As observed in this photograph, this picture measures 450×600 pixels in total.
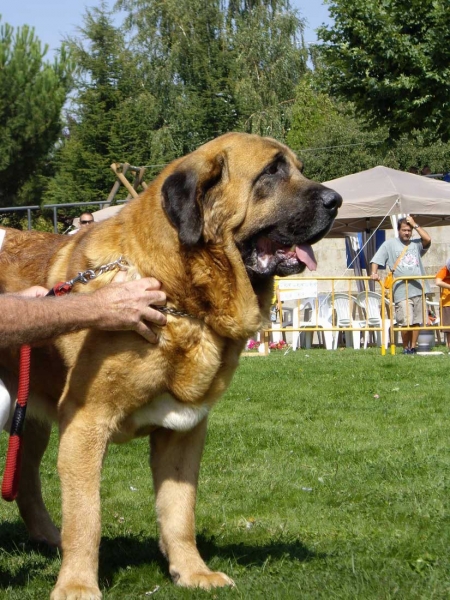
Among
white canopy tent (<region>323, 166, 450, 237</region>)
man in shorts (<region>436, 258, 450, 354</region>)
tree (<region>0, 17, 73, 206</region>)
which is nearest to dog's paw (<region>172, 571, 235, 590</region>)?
man in shorts (<region>436, 258, 450, 354</region>)

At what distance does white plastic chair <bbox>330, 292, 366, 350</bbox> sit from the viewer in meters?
14.6

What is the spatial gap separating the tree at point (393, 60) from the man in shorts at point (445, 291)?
250 inches

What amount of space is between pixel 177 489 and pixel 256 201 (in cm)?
122

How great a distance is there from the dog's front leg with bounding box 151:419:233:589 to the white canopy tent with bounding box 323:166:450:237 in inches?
476

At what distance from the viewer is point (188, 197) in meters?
3.05

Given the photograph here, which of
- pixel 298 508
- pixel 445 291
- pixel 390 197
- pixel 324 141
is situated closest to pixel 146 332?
pixel 298 508

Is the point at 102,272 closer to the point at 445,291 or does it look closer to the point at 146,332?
the point at 146,332

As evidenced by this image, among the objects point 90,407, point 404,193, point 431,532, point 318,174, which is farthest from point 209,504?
point 318,174

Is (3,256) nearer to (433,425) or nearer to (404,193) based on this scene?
(433,425)

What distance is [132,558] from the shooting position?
12.0ft

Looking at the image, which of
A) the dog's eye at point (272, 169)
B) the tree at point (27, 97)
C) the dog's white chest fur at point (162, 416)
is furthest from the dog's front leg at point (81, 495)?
the tree at point (27, 97)

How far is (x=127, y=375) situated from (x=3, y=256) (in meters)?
1.12

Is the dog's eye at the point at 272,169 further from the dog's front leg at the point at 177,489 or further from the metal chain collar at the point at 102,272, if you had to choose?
the dog's front leg at the point at 177,489

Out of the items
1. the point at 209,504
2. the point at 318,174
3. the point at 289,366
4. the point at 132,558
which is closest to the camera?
the point at 132,558
